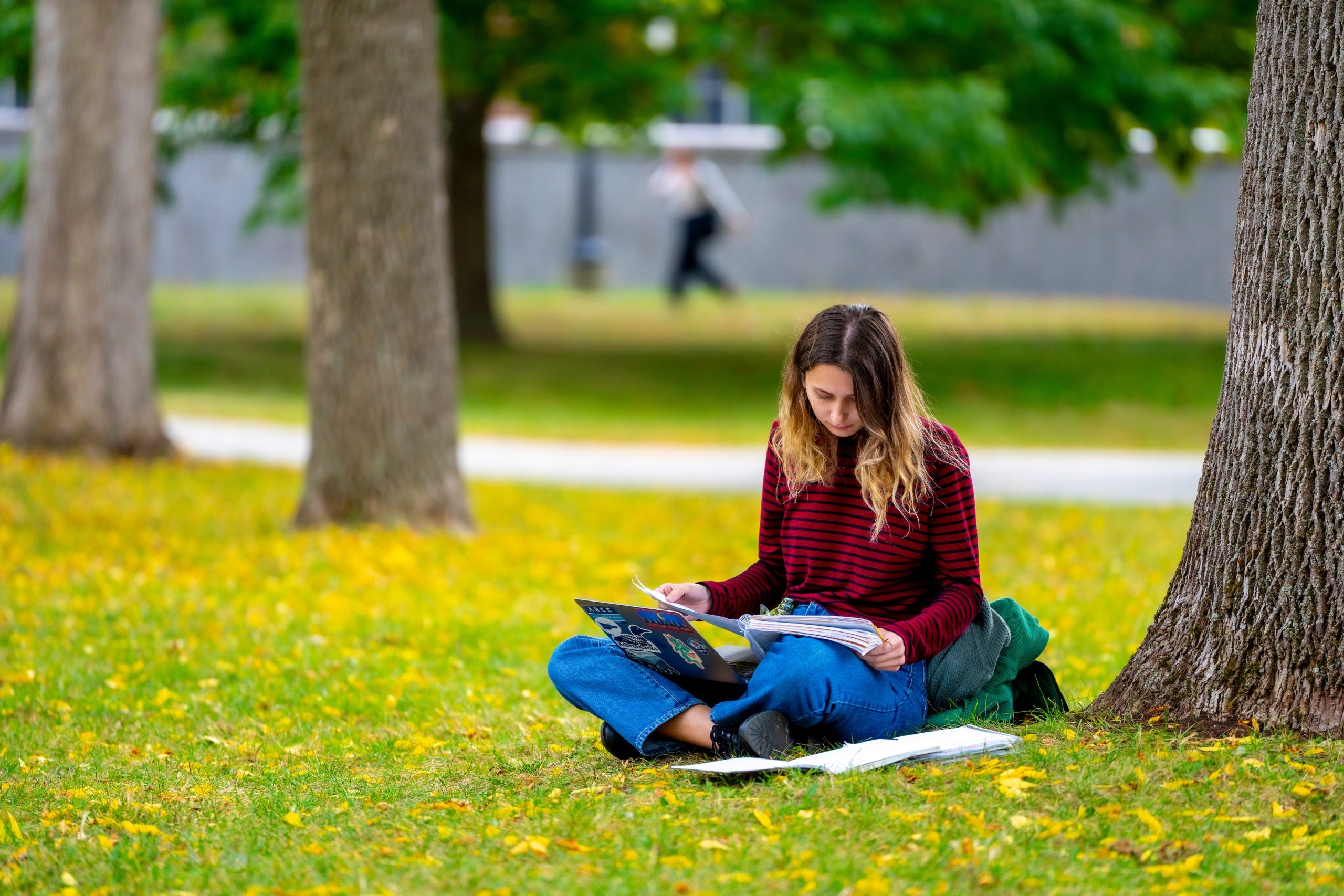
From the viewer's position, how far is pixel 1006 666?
4512mm

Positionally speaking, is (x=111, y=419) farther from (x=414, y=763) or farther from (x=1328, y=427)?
(x=1328, y=427)

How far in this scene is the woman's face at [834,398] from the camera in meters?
4.16

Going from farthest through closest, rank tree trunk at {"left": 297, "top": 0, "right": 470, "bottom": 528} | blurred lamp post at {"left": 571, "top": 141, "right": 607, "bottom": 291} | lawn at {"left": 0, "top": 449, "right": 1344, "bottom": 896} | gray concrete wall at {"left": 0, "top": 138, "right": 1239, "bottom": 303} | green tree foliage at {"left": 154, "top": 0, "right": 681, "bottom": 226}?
1. gray concrete wall at {"left": 0, "top": 138, "right": 1239, "bottom": 303}
2. blurred lamp post at {"left": 571, "top": 141, "right": 607, "bottom": 291}
3. green tree foliage at {"left": 154, "top": 0, "right": 681, "bottom": 226}
4. tree trunk at {"left": 297, "top": 0, "right": 470, "bottom": 528}
5. lawn at {"left": 0, "top": 449, "right": 1344, "bottom": 896}

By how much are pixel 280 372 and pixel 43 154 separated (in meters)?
6.97

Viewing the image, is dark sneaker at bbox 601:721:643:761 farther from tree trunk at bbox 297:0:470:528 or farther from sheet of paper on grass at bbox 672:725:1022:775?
tree trunk at bbox 297:0:470:528

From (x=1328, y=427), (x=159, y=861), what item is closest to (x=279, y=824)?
(x=159, y=861)

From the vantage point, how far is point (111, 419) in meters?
11.8

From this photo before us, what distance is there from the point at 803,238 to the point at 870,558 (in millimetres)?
25383

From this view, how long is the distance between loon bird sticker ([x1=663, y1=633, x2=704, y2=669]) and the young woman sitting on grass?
0.11 m

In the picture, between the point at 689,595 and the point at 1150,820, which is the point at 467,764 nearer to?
the point at 689,595

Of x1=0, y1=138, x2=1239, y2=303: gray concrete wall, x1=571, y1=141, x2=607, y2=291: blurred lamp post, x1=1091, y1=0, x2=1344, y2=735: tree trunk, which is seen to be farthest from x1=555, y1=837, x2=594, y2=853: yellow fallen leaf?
x1=0, y1=138, x2=1239, y2=303: gray concrete wall

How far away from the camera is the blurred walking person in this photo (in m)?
23.5

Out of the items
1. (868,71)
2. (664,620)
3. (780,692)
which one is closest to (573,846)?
(664,620)

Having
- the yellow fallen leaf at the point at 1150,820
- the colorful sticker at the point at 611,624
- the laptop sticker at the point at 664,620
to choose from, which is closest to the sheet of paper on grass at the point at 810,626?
the laptop sticker at the point at 664,620
